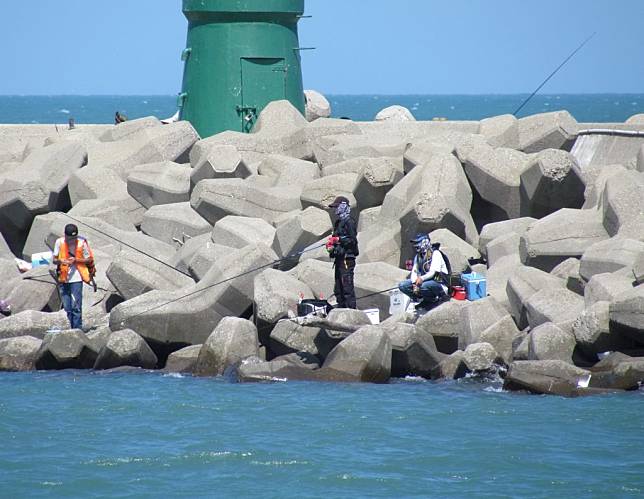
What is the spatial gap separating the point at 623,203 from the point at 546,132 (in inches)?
141

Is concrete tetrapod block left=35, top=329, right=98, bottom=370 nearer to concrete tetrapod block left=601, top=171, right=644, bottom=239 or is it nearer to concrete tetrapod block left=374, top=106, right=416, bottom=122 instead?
concrete tetrapod block left=601, top=171, right=644, bottom=239

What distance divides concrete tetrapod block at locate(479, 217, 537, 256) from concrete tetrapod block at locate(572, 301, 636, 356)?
3066 mm

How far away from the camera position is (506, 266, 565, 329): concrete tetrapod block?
14688mm

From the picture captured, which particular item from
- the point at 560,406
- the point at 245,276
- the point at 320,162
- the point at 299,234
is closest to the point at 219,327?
the point at 245,276

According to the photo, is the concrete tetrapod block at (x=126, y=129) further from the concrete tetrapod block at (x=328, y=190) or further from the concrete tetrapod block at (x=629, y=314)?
the concrete tetrapod block at (x=629, y=314)

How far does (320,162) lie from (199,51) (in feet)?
12.7

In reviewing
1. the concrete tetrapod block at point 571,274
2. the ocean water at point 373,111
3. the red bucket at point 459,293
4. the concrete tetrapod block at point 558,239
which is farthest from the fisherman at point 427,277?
the ocean water at point 373,111

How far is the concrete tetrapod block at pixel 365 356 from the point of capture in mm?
13906

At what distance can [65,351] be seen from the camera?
1495 cm

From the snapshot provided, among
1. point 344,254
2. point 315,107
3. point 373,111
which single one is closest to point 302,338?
point 344,254

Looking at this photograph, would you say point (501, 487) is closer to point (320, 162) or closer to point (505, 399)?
point (505, 399)

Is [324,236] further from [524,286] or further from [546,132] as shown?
[546,132]

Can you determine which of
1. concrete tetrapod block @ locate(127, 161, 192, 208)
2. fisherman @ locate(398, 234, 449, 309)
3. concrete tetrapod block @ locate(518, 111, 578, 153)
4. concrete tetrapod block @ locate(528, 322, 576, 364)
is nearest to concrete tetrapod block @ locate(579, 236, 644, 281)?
concrete tetrapod block @ locate(528, 322, 576, 364)

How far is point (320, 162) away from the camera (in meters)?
19.7
